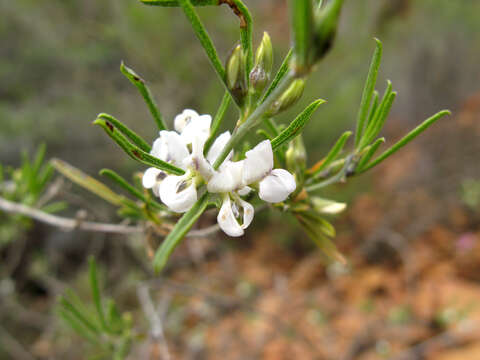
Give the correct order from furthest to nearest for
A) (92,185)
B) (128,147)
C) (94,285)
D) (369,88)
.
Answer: (94,285), (92,185), (369,88), (128,147)

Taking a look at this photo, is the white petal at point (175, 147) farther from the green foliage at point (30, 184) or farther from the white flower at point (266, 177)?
the green foliage at point (30, 184)

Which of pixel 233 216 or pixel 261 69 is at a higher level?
pixel 261 69

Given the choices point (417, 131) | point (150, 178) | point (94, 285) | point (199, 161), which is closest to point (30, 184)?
point (94, 285)

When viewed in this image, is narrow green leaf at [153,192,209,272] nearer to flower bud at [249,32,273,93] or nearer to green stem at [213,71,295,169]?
green stem at [213,71,295,169]

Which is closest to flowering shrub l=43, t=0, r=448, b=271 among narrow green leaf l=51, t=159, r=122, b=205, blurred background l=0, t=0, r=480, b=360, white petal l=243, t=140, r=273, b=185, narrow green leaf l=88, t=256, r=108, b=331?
white petal l=243, t=140, r=273, b=185

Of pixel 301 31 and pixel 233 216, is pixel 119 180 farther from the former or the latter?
pixel 301 31

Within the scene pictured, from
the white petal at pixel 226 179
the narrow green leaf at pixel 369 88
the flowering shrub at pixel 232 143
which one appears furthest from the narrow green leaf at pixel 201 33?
the narrow green leaf at pixel 369 88
